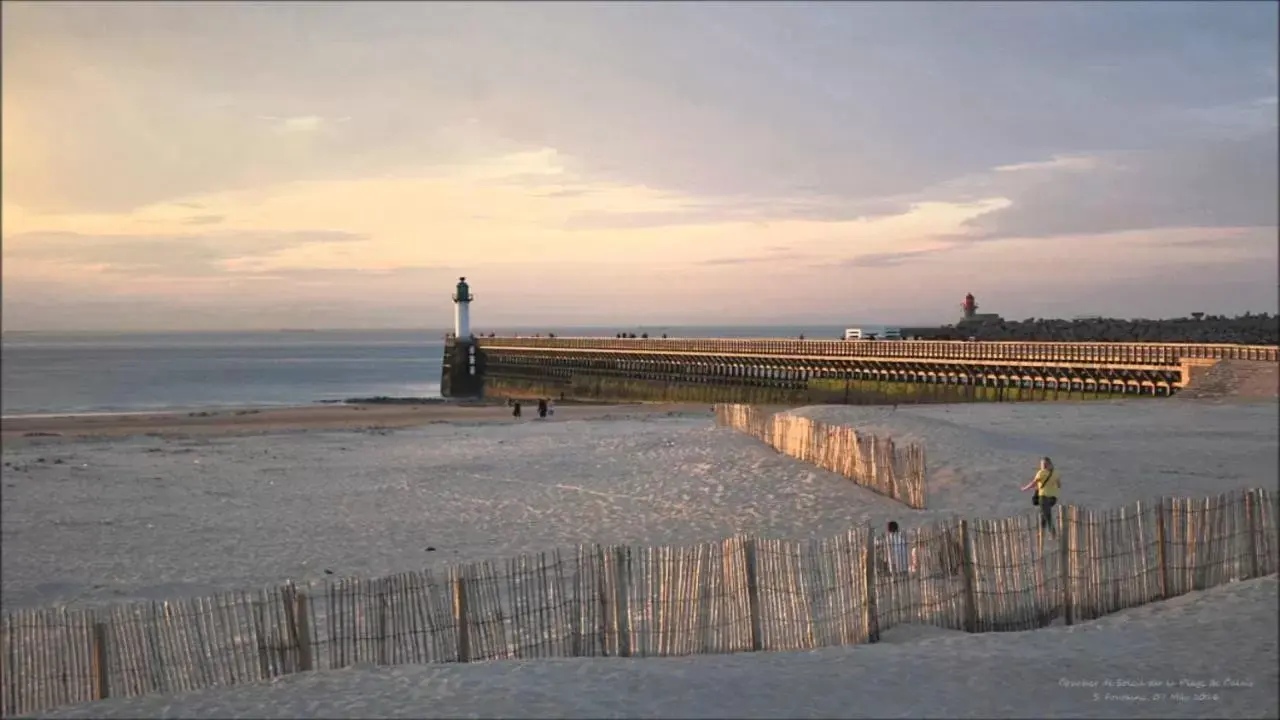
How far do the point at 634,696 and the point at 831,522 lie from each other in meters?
9.20

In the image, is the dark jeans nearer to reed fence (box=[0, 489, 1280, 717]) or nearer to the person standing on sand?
reed fence (box=[0, 489, 1280, 717])

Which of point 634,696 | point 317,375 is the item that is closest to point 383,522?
point 634,696

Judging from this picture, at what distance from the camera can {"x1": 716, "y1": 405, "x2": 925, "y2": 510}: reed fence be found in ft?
60.0

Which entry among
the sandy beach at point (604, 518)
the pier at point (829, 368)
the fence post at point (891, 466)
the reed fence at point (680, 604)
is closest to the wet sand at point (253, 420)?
the sandy beach at point (604, 518)

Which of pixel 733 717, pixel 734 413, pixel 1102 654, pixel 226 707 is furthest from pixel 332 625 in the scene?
pixel 734 413

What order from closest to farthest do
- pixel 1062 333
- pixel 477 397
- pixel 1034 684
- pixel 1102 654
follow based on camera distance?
1. pixel 1034 684
2. pixel 1102 654
3. pixel 1062 333
4. pixel 477 397

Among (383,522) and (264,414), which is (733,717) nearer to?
(383,522)

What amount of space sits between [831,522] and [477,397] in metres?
58.6

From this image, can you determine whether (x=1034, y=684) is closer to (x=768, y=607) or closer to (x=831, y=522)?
(x=768, y=607)

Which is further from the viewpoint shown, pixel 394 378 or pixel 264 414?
pixel 394 378

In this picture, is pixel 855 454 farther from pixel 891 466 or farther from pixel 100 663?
pixel 100 663

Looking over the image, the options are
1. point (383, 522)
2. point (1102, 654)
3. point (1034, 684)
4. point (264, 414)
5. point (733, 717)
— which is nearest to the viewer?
point (733, 717)

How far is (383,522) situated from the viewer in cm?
1920

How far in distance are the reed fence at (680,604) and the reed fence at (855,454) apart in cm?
590
